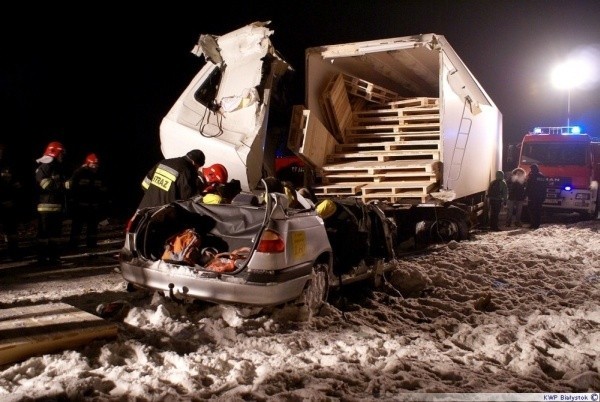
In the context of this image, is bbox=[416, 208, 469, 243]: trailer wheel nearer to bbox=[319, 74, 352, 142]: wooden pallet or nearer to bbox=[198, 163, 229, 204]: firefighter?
bbox=[319, 74, 352, 142]: wooden pallet

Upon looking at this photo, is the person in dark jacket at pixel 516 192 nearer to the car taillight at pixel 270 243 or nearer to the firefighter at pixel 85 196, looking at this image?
the firefighter at pixel 85 196

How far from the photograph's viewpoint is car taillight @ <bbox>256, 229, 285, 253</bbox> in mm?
4621

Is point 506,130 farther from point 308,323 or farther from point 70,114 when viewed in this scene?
point 308,323

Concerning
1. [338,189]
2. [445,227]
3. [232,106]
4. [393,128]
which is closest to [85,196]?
[232,106]

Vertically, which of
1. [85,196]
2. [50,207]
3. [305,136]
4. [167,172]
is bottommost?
[50,207]

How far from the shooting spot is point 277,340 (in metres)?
4.47

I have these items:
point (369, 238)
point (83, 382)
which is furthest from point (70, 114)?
point (83, 382)

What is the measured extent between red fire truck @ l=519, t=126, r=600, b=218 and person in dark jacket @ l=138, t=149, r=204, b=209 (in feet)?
40.4

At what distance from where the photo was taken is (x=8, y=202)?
853cm

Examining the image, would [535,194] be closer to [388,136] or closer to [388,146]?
[388,136]

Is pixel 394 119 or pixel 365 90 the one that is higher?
pixel 365 90

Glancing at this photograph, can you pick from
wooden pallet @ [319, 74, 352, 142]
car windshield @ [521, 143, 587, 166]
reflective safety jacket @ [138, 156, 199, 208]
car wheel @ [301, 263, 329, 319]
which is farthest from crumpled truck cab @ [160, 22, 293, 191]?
car windshield @ [521, 143, 587, 166]

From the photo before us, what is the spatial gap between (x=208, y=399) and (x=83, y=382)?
813 millimetres

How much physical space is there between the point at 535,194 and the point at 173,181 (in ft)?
35.3
